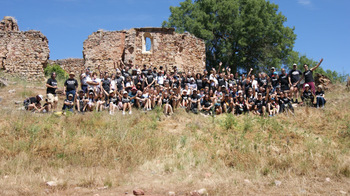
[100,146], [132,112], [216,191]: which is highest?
[132,112]

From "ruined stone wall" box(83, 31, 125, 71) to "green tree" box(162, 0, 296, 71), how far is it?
732 cm

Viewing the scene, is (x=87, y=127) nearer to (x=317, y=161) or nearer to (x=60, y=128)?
(x=60, y=128)

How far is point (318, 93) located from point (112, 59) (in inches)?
440

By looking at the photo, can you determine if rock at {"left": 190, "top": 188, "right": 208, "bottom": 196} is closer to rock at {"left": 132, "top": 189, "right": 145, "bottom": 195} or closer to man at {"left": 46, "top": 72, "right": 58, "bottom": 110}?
rock at {"left": 132, "top": 189, "right": 145, "bottom": 195}

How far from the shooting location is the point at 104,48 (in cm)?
1847

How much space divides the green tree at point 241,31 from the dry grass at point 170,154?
14.5 m

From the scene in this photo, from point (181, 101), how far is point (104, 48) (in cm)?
855

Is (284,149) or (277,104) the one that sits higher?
(277,104)

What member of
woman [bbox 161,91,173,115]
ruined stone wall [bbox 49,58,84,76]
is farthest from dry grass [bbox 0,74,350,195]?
ruined stone wall [bbox 49,58,84,76]

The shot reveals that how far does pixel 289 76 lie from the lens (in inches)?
486

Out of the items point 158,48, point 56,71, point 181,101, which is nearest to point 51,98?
point 181,101

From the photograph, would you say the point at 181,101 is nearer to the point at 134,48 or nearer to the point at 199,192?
the point at 199,192

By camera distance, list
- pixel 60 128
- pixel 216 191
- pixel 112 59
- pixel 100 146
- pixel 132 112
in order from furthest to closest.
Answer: pixel 112 59
pixel 132 112
pixel 60 128
pixel 100 146
pixel 216 191

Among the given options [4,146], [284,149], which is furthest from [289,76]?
[4,146]
